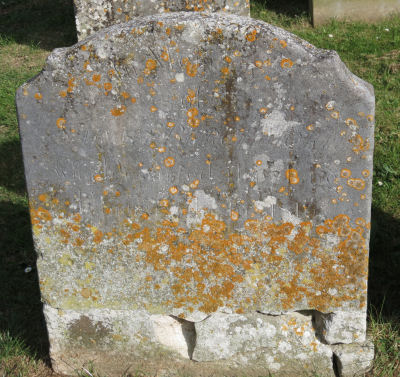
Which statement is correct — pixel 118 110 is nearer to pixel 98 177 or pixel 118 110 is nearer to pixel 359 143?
pixel 98 177

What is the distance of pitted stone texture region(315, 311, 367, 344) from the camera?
2.88 m


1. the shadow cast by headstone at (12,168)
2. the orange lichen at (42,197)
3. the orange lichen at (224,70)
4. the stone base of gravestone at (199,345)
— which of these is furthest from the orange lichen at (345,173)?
the shadow cast by headstone at (12,168)

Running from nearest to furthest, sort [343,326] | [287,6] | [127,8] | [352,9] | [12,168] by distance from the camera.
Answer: [343,326]
[12,168]
[127,8]
[352,9]
[287,6]

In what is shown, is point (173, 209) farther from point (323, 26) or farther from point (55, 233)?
point (323, 26)

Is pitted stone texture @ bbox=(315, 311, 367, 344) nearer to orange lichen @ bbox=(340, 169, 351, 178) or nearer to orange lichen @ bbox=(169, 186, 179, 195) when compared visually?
Result: orange lichen @ bbox=(340, 169, 351, 178)

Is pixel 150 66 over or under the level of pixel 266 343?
over

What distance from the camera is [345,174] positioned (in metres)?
2.62

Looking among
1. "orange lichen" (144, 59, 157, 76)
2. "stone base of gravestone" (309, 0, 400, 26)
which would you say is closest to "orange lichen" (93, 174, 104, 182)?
"orange lichen" (144, 59, 157, 76)

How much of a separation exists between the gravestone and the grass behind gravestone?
328 mm

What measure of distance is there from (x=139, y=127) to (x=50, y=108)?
39 centimetres

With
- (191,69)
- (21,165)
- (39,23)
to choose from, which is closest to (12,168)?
(21,165)

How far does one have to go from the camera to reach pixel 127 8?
6.00 meters

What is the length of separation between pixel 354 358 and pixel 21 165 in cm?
341

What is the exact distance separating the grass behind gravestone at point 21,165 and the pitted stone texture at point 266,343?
1.21ft
